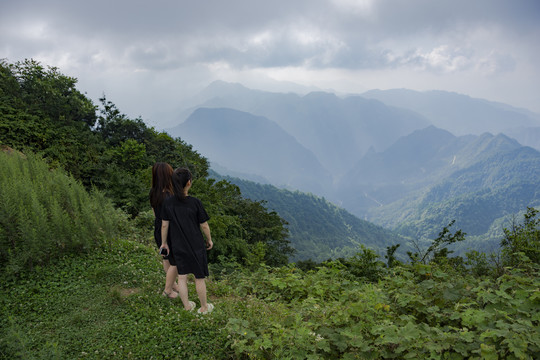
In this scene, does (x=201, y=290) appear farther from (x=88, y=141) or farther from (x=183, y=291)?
(x=88, y=141)

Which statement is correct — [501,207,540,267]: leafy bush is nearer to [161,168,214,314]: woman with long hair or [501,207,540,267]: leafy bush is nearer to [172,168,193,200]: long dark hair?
[161,168,214,314]: woman with long hair

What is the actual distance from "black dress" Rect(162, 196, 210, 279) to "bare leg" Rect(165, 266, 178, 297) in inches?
16.5

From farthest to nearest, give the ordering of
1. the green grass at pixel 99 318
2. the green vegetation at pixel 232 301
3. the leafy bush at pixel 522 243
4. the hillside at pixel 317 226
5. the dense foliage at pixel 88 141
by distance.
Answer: the hillside at pixel 317 226 < the dense foliage at pixel 88 141 < the leafy bush at pixel 522 243 < the green grass at pixel 99 318 < the green vegetation at pixel 232 301

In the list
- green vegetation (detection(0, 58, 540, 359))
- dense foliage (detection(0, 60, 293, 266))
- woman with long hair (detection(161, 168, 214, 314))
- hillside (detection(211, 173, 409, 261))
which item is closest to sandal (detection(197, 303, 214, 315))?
woman with long hair (detection(161, 168, 214, 314))

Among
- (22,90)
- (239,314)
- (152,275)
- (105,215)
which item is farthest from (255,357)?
(22,90)

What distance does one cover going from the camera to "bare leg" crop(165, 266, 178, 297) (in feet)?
15.4

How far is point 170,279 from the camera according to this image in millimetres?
4781

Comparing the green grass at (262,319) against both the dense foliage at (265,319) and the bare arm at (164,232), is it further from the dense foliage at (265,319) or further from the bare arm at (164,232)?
the bare arm at (164,232)

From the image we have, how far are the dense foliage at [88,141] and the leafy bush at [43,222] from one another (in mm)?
2433

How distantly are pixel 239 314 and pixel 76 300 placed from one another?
8.45 ft

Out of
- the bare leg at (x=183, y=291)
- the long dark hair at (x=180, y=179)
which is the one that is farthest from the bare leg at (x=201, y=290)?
the long dark hair at (x=180, y=179)

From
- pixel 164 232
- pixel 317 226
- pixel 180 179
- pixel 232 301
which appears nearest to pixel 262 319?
pixel 232 301

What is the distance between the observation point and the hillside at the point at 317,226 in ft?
303

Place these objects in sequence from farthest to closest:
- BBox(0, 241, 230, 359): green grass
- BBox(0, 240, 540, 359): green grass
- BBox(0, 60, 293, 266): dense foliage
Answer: BBox(0, 60, 293, 266): dense foliage → BBox(0, 241, 230, 359): green grass → BBox(0, 240, 540, 359): green grass
